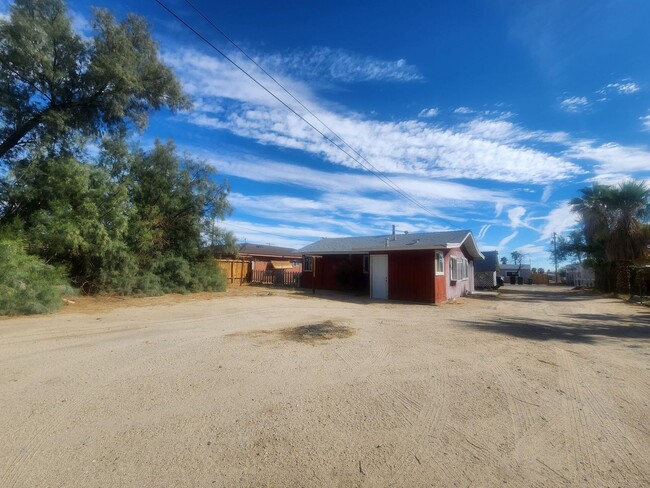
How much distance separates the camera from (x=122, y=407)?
3631 mm

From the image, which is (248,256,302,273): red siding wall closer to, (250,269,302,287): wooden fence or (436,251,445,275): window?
(250,269,302,287): wooden fence

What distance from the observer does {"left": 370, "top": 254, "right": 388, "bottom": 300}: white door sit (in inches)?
683

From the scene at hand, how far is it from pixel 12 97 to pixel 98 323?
10.8 metres

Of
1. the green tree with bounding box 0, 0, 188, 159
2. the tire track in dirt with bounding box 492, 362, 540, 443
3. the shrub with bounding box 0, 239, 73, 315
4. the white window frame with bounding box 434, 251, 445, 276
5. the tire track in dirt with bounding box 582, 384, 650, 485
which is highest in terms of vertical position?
→ the green tree with bounding box 0, 0, 188, 159

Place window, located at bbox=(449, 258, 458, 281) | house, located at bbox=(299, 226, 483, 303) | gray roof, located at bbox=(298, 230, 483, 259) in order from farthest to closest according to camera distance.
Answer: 1. window, located at bbox=(449, 258, 458, 281)
2. gray roof, located at bbox=(298, 230, 483, 259)
3. house, located at bbox=(299, 226, 483, 303)

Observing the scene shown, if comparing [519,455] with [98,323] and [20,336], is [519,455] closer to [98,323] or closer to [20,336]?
[20,336]

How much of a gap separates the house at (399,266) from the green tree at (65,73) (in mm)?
11887

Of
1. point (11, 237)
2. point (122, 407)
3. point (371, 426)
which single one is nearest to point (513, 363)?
point (371, 426)

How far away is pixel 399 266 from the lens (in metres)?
16.8

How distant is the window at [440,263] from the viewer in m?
16.2

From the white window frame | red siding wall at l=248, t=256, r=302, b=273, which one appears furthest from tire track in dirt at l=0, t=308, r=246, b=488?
red siding wall at l=248, t=256, r=302, b=273

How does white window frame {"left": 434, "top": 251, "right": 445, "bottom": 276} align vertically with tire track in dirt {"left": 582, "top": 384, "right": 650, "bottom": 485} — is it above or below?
above

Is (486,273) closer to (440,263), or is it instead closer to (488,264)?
(488,264)

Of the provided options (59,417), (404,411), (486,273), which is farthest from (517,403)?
(486,273)
